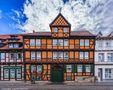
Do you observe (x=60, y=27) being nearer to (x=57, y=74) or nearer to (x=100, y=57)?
(x=57, y=74)

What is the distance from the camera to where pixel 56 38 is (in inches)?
2537

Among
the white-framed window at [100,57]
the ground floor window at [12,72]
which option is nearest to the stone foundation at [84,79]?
the white-framed window at [100,57]

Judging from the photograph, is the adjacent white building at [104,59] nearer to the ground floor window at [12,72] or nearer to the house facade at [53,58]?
the house facade at [53,58]

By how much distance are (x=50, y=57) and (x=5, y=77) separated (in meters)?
8.75

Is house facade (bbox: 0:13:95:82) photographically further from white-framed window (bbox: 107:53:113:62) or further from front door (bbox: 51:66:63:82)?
white-framed window (bbox: 107:53:113:62)

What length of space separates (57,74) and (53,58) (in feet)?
9.65

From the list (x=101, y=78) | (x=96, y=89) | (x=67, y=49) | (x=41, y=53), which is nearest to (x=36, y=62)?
(x=41, y=53)

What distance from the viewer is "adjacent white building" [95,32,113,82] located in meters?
64.9

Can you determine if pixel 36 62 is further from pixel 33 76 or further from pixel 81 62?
pixel 81 62

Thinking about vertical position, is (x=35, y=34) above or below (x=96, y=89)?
above

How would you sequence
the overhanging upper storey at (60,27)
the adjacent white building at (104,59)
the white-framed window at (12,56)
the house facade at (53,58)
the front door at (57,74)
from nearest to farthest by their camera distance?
the house facade at (53,58) → the front door at (57,74) → the overhanging upper storey at (60,27) → the white-framed window at (12,56) → the adjacent white building at (104,59)

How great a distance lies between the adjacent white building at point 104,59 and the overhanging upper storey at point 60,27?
576cm

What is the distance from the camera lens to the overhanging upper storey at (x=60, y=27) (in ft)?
211

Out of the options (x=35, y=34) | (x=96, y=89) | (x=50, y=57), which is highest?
(x=35, y=34)
